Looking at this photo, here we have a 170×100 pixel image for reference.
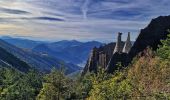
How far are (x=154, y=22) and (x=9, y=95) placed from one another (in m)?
73.4

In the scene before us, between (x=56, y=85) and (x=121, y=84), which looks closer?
(x=121, y=84)

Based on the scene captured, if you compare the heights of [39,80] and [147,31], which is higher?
[147,31]

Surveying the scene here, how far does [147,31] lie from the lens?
17200 centimetres

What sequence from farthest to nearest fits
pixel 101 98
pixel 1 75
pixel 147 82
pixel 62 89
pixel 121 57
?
pixel 1 75, pixel 121 57, pixel 62 89, pixel 101 98, pixel 147 82

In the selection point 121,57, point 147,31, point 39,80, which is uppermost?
point 147,31

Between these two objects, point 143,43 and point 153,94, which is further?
point 143,43

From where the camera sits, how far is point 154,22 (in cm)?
16988

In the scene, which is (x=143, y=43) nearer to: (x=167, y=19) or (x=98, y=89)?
(x=167, y=19)

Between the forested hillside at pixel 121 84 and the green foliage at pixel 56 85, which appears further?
the green foliage at pixel 56 85

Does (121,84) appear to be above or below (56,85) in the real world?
above

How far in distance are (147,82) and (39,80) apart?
144958 mm

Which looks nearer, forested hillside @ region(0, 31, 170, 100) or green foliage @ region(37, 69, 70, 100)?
forested hillside @ region(0, 31, 170, 100)

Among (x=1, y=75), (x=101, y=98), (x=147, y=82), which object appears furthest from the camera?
(x=1, y=75)

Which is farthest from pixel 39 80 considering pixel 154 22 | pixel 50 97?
pixel 50 97
